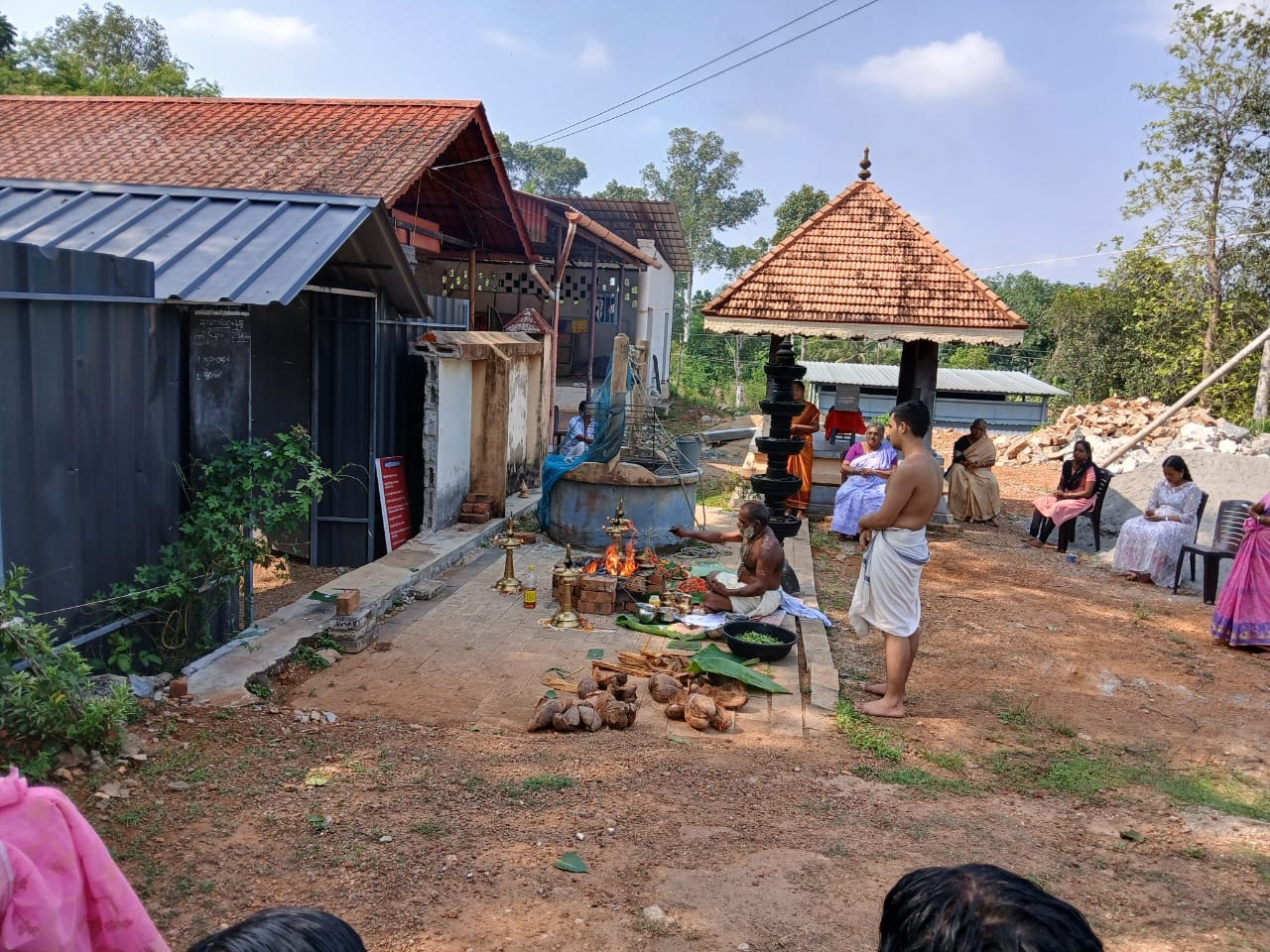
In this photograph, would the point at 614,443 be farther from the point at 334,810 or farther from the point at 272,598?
the point at 334,810

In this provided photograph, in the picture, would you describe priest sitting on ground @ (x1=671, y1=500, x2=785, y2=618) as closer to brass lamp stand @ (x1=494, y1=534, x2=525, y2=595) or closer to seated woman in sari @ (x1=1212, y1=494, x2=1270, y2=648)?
brass lamp stand @ (x1=494, y1=534, x2=525, y2=595)

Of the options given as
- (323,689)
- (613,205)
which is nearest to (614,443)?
(323,689)

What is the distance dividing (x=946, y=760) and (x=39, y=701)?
15.0 feet

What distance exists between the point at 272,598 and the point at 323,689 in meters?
2.42

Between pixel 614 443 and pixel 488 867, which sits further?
pixel 614 443

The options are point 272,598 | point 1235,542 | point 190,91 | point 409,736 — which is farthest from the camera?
point 190,91

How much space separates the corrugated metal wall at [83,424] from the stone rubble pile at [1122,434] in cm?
1683

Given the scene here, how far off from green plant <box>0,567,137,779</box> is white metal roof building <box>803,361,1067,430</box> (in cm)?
2457

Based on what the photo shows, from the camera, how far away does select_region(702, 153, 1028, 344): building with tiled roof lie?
11375 mm

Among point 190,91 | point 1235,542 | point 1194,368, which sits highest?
point 190,91

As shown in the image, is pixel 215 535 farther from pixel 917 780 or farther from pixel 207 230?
pixel 917 780

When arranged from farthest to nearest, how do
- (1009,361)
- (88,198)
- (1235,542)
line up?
(1009,361) → (1235,542) → (88,198)

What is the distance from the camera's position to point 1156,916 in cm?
362

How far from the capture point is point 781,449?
864cm
